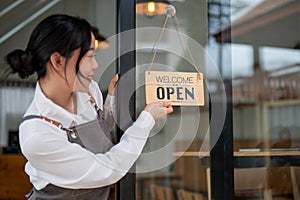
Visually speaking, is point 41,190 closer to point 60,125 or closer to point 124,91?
point 60,125

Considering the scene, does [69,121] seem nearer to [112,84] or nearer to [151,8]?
[112,84]

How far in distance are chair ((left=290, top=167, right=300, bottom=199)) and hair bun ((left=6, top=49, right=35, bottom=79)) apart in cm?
117

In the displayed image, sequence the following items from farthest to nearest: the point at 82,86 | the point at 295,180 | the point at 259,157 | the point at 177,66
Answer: the point at 295,180
the point at 259,157
the point at 177,66
the point at 82,86

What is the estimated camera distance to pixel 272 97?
4617 mm

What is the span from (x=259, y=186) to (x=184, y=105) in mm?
727

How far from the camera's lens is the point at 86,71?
1311mm

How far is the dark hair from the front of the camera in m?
1.27

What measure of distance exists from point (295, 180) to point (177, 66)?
89 cm

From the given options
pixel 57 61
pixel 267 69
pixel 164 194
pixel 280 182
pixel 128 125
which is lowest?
pixel 164 194

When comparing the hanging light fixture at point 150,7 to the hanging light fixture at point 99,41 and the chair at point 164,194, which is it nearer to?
the hanging light fixture at point 99,41

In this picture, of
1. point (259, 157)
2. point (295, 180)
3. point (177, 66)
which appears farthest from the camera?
point (295, 180)

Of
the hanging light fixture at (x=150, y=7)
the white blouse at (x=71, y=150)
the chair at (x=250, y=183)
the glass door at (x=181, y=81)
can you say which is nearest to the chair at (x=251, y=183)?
the chair at (x=250, y=183)

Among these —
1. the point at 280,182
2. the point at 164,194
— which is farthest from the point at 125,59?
the point at 164,194

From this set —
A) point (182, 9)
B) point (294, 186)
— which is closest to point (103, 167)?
point (182, 9)
